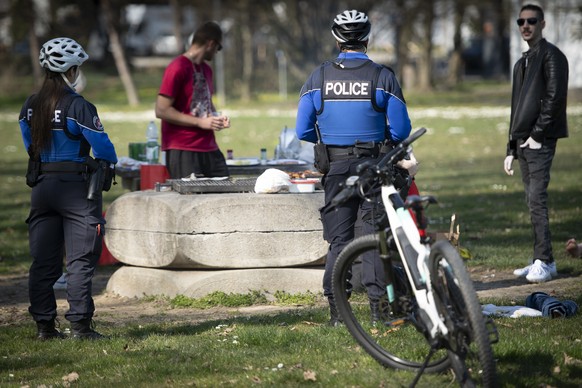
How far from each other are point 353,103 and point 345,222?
2.59 ft

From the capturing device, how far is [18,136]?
31.4 m

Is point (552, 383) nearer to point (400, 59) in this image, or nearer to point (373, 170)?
point (373, 170)

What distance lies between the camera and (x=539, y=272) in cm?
912

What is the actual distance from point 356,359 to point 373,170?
3.97 feet

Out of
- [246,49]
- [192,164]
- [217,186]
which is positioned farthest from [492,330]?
[246,49]

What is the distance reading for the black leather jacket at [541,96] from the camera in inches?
357

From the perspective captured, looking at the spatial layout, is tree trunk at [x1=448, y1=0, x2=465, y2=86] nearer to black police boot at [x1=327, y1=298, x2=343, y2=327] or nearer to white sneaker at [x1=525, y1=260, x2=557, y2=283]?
white sneaker at [x1=525, y1=260, x2=557, y2=283]

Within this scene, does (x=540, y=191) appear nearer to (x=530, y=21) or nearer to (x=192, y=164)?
(x=530, y=21)

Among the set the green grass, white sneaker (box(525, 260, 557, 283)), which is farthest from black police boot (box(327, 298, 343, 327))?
white sneaker (box(525, 260, 557, 283))

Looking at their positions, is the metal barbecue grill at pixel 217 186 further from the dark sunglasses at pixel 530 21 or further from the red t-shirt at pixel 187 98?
the dark sunglasses at pixel 530 21

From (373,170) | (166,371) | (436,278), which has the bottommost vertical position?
(166,371)

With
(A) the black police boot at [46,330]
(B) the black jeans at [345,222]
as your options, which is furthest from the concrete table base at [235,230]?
(A) the black police boot at [46,330]

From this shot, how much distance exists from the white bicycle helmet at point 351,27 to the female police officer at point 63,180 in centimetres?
168

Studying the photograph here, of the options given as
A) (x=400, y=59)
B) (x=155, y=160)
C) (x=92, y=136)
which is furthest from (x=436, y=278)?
(x=400, y=59)
